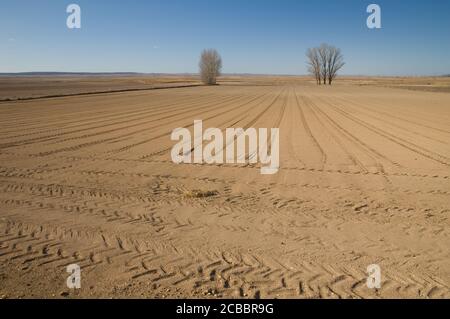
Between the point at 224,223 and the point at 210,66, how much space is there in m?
100

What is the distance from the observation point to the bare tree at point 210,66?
10022 centimetres

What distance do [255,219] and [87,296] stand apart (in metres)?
2.94

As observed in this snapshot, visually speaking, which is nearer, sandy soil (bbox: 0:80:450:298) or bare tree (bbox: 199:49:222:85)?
sandy soil (bbox: 0:80:450:298)

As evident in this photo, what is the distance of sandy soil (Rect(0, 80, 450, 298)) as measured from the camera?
4426mm

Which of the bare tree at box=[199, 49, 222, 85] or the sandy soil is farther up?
the bare tree at box=[199, 49, 222, 85]

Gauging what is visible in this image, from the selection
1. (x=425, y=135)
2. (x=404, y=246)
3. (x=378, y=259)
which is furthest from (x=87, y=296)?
(x=425, y=135)

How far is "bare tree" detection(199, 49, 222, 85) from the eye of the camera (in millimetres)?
100219

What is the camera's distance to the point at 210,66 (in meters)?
103

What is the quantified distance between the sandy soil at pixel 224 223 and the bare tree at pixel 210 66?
90375mm

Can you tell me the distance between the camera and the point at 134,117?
1973cm

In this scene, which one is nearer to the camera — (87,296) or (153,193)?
(87,296)

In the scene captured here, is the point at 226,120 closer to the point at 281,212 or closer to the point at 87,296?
the point at 281,212

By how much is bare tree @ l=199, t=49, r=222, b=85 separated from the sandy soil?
9037cm
